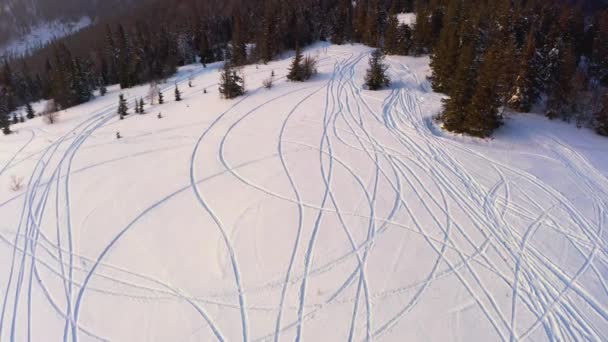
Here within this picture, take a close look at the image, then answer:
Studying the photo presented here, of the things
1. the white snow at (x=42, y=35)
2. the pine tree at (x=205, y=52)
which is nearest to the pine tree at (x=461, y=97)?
the pine tree at (x=205, y=52)

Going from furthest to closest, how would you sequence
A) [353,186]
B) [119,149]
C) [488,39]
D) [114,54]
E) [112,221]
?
[114,54] → [488,39] → [119,149] → [353,186] → [112,221]

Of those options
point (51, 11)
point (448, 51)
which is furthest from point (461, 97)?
point (51, 11)

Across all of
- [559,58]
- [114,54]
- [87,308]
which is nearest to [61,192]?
[87,308]

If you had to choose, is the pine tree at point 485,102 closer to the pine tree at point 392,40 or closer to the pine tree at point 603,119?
the pine tree at point 603,119

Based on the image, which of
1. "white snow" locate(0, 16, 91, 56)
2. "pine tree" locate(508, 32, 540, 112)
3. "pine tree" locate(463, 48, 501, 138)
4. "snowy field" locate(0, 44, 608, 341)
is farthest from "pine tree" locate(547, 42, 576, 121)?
"white snow" locate(0, 16, 91, 56)

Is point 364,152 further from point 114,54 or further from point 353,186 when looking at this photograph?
point 114,54

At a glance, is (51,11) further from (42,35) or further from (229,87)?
(229,87)
